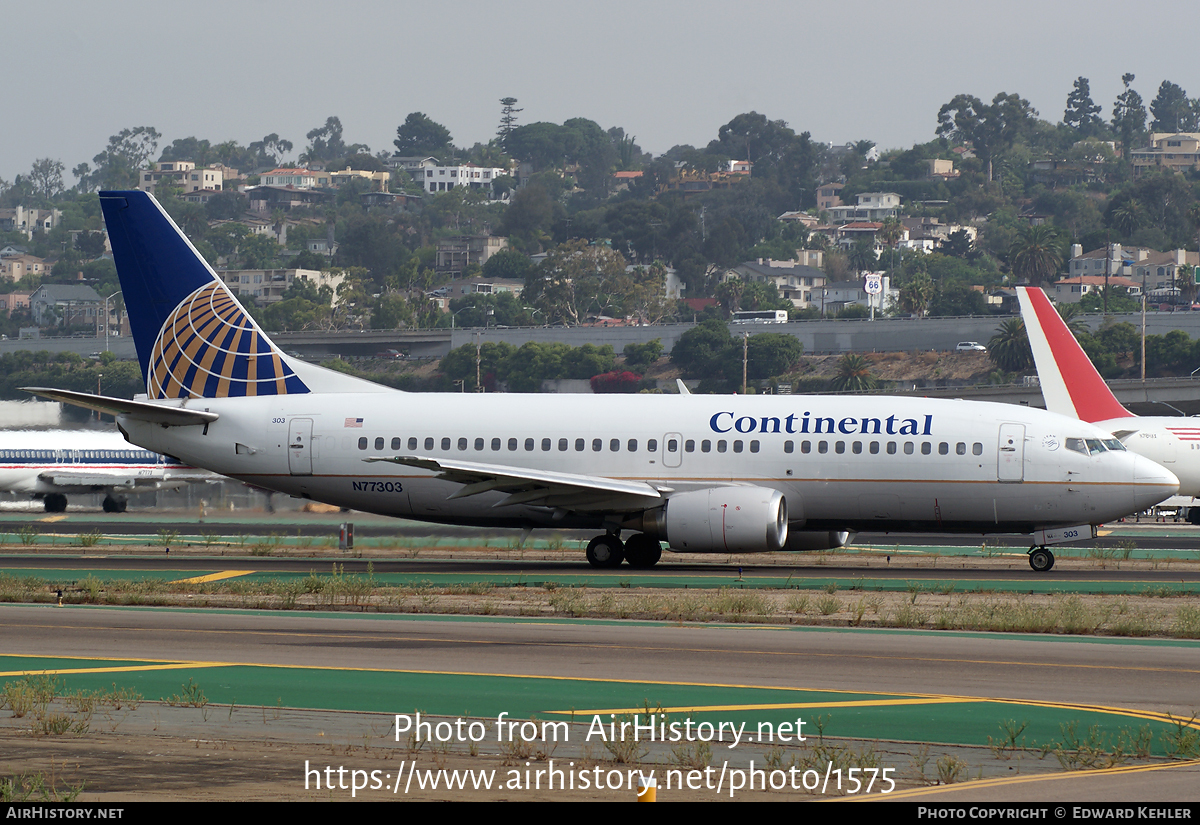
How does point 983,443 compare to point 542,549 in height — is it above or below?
above

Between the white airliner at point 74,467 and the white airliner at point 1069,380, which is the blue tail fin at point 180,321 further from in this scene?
the white airliner at point 74,467

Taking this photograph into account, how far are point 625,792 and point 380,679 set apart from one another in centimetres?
720

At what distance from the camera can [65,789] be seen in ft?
39.8

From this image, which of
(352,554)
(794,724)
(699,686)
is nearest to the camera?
(794,724)

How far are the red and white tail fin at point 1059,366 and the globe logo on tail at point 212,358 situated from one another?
2315 centimetres

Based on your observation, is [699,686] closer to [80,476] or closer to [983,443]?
[983,443]

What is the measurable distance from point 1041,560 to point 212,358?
21.2 m

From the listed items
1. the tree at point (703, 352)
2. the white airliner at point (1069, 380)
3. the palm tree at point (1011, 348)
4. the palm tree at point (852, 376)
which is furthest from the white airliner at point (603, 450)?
the tree at point (703, 352)

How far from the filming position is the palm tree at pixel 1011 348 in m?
159

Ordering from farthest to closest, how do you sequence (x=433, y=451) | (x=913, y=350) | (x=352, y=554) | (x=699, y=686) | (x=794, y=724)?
(x=913, y=350) < (x=352, y=554) < (x=433, y=451) < (x=699, y=686) < (x=794, y=724)

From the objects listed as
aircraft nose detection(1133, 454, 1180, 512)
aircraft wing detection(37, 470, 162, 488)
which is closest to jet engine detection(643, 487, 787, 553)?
aircraft nose detection(1133, 454, 1180, 512)

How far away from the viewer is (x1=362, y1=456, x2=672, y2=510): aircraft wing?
114 feet
